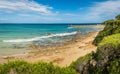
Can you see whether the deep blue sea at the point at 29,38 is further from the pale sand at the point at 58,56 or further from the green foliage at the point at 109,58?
the green foliage at the point at 109,58

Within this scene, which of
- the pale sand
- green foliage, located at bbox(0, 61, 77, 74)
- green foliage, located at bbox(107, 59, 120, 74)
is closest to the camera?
green foliage, located at bbox(0, 61, 77, 74)

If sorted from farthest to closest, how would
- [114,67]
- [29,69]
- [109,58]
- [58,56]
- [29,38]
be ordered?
[29,38] → [58,56] → [109,58] → [114,67] → [29,69]

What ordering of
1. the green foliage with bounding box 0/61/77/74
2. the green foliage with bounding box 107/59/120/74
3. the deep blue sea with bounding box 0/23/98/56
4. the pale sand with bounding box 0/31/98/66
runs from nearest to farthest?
1. the green foliage with bounding box 0/61/77/74
2. the green foliage with bounding box 107/59/120/74
3. the pale sand with bounding box 0/31/98/66
4. the deep blue sea with bounding box 0/23/98/56

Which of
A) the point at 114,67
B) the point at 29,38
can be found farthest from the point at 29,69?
the point at 29,38

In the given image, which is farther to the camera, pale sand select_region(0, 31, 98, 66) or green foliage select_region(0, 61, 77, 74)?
pale sand select_region(0, 31, 98, 66)

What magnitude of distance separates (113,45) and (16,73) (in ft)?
16.3

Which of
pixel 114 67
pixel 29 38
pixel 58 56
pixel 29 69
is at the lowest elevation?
pixel 29 38

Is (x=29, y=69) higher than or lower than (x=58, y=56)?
higher

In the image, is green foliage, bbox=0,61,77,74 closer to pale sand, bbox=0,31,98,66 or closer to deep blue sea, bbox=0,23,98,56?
pale sand, bbox=0,31,98,66

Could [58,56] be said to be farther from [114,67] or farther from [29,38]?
[29,38]

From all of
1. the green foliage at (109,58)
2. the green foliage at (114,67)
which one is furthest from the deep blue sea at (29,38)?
the green foliage at (114,67)

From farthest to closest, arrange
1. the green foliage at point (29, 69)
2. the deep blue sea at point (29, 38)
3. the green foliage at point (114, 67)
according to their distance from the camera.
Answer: the deep blue sea at point (29, 38) → the green foliage at point (114, 67) → the green foliage at point (29, 69)

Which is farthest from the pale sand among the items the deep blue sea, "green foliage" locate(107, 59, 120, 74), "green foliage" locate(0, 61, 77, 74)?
"green foliage" locate(0, 61, 77, 74)

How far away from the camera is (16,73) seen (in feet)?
18.8
